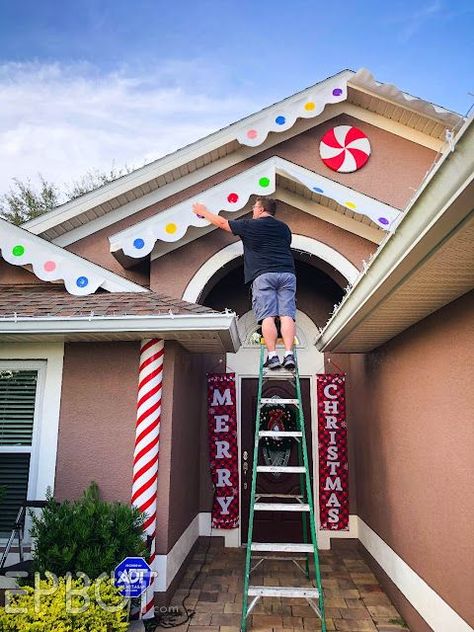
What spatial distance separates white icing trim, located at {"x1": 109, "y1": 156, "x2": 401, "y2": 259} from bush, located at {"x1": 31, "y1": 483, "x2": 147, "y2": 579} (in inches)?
110

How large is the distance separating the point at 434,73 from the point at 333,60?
7.56ft

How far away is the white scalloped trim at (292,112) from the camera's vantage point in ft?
22.1

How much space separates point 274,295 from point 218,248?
141 centimetres

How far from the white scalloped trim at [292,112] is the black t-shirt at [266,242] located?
2100mm

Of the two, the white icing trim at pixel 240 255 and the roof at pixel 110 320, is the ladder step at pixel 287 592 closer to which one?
the roof at pixel 110 320

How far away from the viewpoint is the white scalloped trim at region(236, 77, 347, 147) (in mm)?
6727

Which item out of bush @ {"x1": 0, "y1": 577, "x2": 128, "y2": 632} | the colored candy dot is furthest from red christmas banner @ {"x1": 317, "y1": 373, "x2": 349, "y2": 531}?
the colored candy dot

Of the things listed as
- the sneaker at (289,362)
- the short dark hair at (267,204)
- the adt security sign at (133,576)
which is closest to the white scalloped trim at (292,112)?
the short dark hair at (267,204)

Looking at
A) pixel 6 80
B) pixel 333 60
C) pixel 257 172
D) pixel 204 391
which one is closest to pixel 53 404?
pixel 204 391

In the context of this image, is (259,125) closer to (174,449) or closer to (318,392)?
(318,392)

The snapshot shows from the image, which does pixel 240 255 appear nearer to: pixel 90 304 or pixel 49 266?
pixel 90 304

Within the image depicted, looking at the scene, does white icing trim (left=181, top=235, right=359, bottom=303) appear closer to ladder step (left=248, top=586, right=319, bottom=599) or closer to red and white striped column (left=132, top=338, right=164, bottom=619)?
red and white striped column (left=132, top=338, right=164, bottom=619)

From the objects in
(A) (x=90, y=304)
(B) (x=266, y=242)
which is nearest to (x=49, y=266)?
(A) (x=90, y=304)

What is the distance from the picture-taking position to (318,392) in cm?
691
